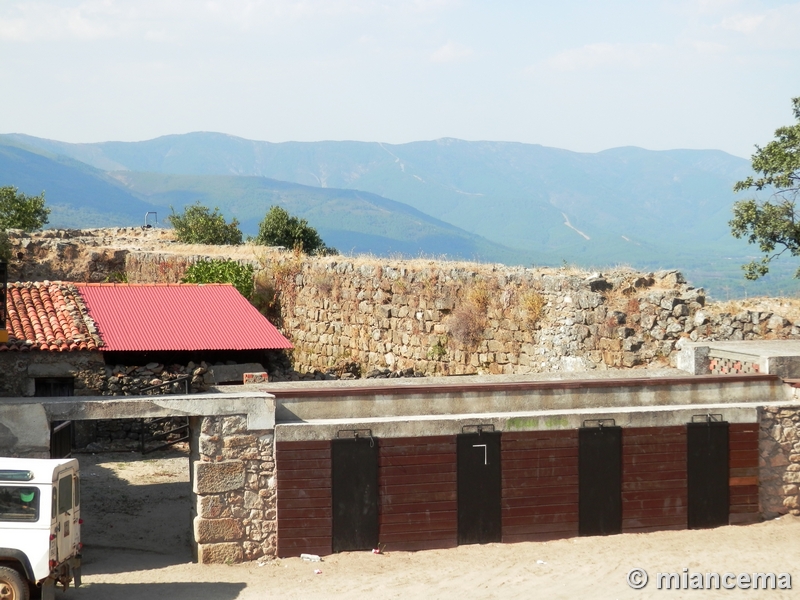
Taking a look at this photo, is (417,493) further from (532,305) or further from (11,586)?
(532,305)

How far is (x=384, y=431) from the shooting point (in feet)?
50.0

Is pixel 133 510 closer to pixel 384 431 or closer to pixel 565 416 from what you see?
pixel 384 431

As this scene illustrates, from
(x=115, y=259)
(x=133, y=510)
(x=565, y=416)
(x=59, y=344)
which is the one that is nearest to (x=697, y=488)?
(x=565, y=416)

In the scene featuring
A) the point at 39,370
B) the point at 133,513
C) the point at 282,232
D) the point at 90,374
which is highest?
the point at 282,232

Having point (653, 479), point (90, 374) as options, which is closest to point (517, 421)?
point (653, 479)

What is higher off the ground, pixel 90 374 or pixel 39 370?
pixel 39 370

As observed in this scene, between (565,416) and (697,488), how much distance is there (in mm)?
2427

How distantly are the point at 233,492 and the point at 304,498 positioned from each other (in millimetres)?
999

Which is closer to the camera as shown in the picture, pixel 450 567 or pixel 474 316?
pixel 450 567

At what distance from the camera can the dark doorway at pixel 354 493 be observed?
15.1 meters

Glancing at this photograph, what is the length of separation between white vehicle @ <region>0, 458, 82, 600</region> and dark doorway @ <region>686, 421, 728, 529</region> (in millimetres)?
9111

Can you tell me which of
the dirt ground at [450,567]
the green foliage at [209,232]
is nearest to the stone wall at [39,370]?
the dirt ground at [450,567]

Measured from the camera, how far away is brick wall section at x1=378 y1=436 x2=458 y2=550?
15.3m

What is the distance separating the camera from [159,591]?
1388 cm
